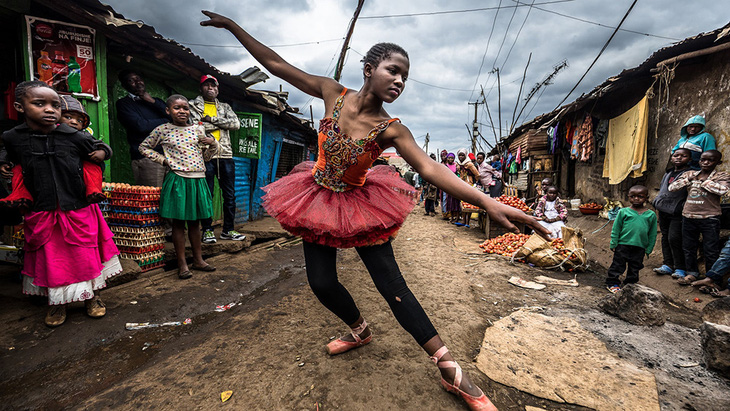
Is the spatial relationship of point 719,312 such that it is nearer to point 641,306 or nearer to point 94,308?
point 641,306

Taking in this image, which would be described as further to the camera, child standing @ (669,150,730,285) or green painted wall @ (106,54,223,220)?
green painted wall @ (106,54,223,220)

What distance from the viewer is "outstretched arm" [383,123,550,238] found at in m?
1.25

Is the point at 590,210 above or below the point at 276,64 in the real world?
below

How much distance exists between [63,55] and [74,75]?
0.21 metres

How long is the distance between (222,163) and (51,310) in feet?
9.02

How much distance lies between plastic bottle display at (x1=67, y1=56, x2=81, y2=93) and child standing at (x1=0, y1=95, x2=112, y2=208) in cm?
115

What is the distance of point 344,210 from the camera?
179 cm

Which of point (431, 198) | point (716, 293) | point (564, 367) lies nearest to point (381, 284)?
point (564, 367)

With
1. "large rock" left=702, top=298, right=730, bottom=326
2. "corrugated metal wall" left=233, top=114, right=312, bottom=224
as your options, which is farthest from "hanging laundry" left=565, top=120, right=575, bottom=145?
"corrugated metal wall" left=233, top=114, right=312, bottom=224

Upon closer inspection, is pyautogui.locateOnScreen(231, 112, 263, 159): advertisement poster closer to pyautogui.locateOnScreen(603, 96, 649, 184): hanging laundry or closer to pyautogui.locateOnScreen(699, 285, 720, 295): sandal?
pyautogui.locateOnScreen(699, 285, 720, 295): sandal

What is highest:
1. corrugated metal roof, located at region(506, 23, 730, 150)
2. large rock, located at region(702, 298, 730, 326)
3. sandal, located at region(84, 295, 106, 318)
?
corrugated metal roof, located at region(506, 23, 730, 150)

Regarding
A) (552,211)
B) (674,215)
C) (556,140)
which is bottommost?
(552,211)

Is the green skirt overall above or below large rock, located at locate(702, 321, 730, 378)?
above

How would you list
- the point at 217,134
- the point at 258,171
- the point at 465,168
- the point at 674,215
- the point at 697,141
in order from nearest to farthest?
the point at 674,215
the point at 697,141
the point at 217,134
the point at 258,171
the point at 465,168
